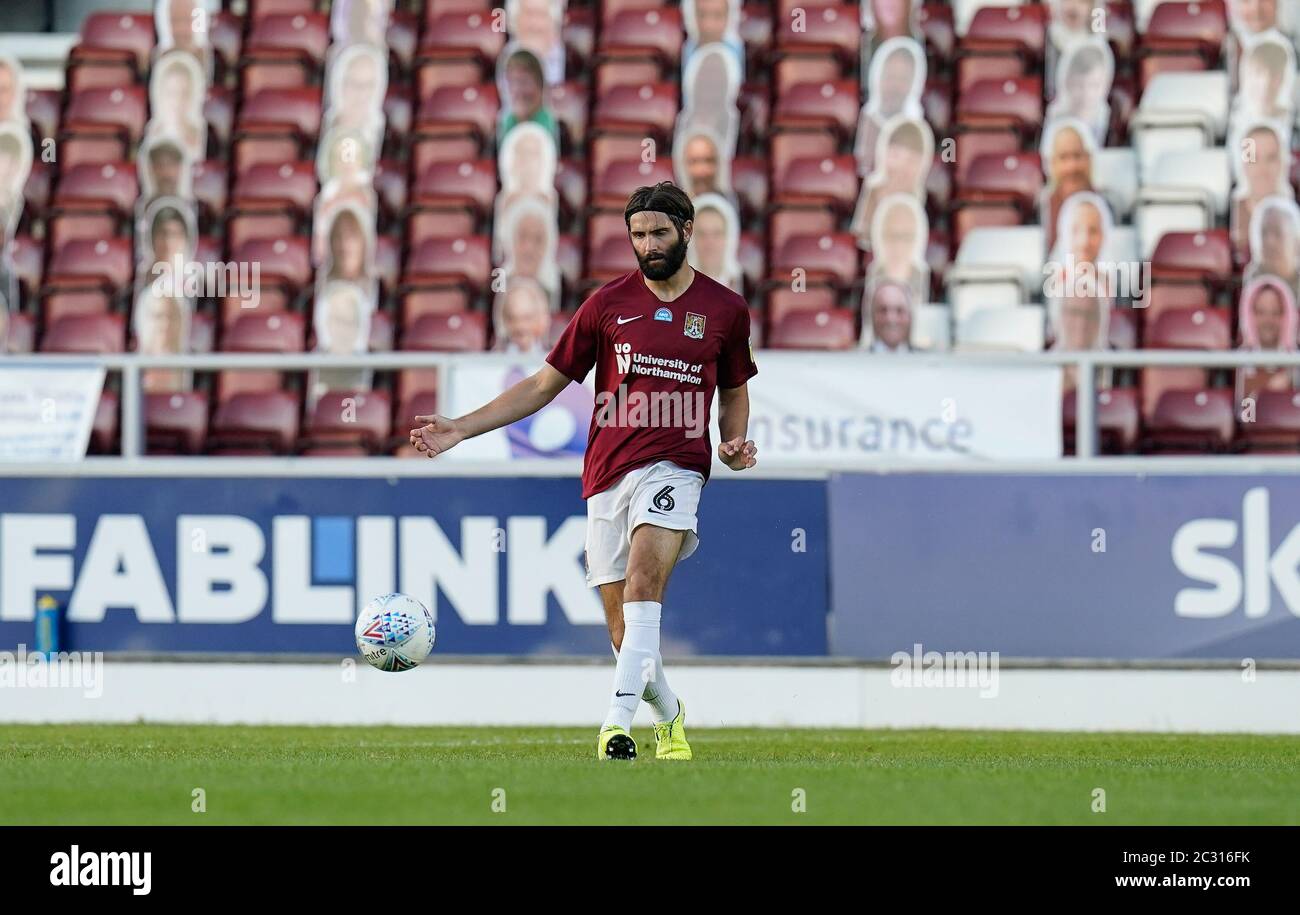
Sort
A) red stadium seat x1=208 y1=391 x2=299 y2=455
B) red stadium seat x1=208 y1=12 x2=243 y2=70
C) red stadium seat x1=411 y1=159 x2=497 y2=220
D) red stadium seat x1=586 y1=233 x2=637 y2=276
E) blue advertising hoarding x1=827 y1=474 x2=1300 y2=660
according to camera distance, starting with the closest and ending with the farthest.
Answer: blue advertising hoarding x1=827 y1=474 x2=1300 y2=660
red stadium seat x1=208 y1=391 x2=299 y2=455
red stadium seat x1=586 y1=233 x2=637 y2=276
red stadium seat x1=411 y1=159 x2=497 y2=220
red stadium seat x1=208 y1=12 x2=243 y2=70

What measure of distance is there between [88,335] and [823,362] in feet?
20.8

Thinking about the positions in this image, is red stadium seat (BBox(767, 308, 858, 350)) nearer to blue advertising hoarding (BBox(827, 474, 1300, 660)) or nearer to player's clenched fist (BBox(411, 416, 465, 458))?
blue advertising hoarding (BBox(827, 474, 1300, 660))

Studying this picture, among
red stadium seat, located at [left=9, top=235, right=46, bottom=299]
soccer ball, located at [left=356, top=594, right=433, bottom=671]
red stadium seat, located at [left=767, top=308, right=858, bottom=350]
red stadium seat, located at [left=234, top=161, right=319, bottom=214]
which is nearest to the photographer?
soccer ball, located at [left=356, top=594, right=433, bottom=671]

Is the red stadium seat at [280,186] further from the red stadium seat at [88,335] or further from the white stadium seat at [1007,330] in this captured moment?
the white stadium seat at [1007,330]

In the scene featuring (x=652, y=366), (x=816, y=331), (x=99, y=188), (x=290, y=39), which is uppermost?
(x=290, y=39)

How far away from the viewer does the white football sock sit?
8.19m

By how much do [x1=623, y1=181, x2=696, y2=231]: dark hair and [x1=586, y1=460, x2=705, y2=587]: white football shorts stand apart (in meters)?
0.87

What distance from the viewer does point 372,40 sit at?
1895 cm

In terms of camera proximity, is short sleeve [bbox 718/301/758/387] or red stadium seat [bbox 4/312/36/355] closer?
short sleeve [bbox 718/301/758/387]

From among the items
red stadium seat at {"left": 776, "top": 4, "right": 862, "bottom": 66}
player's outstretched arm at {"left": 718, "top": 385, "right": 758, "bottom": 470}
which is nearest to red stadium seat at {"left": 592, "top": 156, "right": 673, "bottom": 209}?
red stadium seat at {"left": 776, "top": 4, "right": 862, "bottom": 66}

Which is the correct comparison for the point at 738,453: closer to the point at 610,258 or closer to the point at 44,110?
the point at 610,258

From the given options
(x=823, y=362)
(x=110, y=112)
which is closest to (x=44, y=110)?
(x=110, y=112)

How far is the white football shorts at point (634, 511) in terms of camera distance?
8.30 m

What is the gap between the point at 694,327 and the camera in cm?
839
